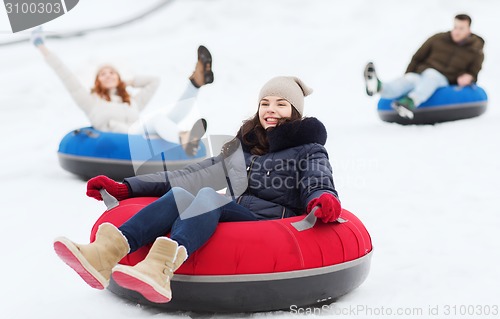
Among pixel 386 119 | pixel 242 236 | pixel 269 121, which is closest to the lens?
pixel 242 236

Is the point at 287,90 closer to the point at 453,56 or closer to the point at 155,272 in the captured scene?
the point at 155,272

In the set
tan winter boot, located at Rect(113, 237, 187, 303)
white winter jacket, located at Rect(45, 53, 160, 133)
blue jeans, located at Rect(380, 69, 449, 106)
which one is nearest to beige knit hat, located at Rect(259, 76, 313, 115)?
tan winter boot, located at Rect(113, 237, 187, 303)

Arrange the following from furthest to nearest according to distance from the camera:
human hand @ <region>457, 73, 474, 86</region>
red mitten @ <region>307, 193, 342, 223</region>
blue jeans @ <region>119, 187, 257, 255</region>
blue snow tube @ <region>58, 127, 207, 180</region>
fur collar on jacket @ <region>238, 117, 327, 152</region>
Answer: human hand @ <region>457, 73, 474, 86</region>
blue snow tube @ <region>58, 127, 207, 180</region>
fur collar on jacket @ <region>238, 117, 327, 152</region>
red mitten @ <region>307, 193, 342, 223</region>
blue jeans @ <region>119, 187, 257, 255</region>

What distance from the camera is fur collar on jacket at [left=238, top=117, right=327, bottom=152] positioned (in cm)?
306

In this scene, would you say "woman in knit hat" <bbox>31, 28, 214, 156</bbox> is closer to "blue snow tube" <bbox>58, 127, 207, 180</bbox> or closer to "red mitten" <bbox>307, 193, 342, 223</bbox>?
"blue snow tube" <bbox>58, 127, 207, 180</bbox>

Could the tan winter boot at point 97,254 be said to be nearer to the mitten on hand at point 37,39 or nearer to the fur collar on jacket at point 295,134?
the fur collar on jacket at point 295,134

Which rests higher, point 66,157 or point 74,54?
point 74,54

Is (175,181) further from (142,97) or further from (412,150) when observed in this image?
(412,150)

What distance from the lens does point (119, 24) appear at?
1475 centimetres

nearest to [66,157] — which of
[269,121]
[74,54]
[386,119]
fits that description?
[269,121]

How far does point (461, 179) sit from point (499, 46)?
8.40 meters

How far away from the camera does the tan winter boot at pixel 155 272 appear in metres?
2.21

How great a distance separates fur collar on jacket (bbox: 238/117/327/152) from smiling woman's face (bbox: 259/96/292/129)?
78 millimetres

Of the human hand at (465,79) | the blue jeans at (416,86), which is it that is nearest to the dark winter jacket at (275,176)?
the blue jeans at (416,86)
